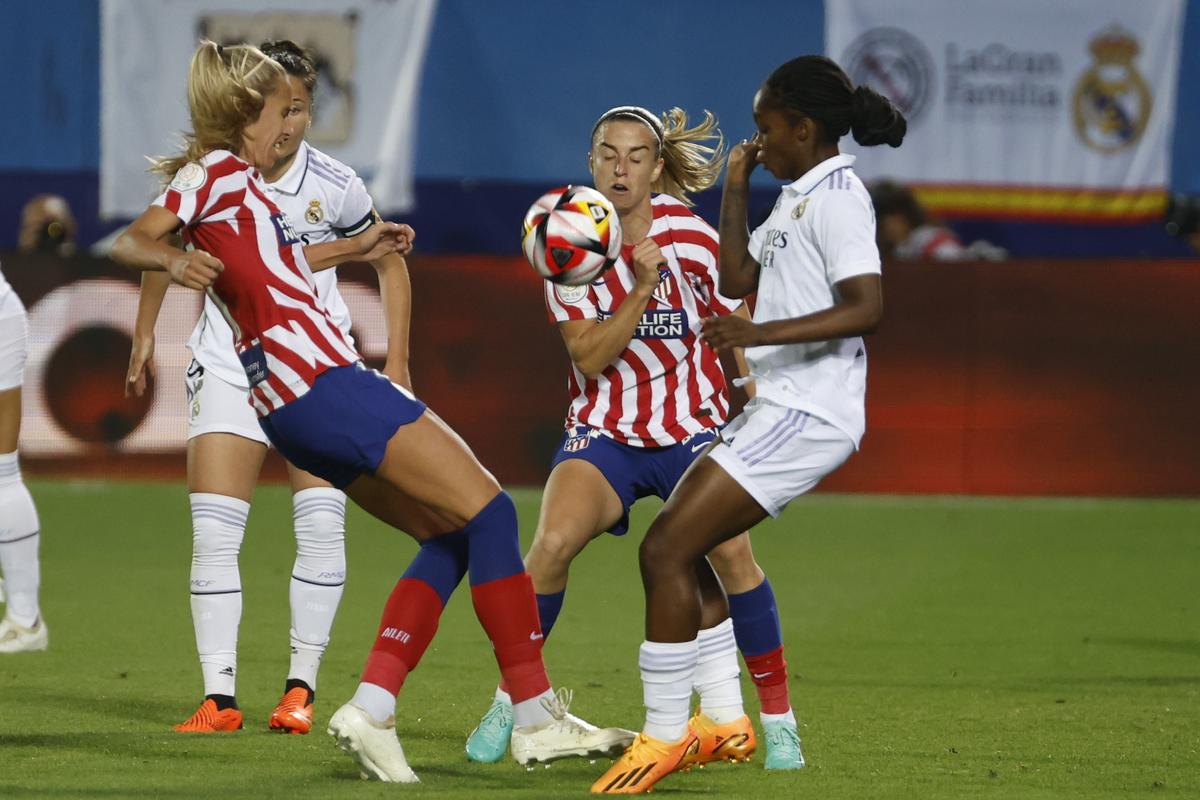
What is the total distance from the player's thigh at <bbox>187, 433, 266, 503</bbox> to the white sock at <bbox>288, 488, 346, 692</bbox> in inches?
7.5

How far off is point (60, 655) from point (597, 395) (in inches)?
102

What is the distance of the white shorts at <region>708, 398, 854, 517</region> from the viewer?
4906 millimetres

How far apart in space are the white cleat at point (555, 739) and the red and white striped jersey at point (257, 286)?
41.9 inches

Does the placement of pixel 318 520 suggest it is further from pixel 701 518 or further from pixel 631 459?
pixel 701 518

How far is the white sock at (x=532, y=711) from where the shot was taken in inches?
199

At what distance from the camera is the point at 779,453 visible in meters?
4.91

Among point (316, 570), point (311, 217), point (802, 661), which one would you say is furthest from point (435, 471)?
point (802, 661)

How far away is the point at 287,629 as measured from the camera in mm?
7883

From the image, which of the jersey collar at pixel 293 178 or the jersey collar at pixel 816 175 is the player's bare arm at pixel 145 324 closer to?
the jersey collar at pixel 293 178

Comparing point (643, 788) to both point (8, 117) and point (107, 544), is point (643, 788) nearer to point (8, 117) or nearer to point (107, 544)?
point (107, 544)

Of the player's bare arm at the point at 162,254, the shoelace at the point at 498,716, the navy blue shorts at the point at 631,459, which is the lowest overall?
the shoelace at the point at 498,716

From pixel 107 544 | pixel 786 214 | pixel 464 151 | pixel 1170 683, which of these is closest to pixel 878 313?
pixel 786 214

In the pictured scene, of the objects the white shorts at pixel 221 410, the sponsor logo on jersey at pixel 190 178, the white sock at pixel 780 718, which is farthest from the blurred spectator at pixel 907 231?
the sponsor logo on jersey at pixel 190 178

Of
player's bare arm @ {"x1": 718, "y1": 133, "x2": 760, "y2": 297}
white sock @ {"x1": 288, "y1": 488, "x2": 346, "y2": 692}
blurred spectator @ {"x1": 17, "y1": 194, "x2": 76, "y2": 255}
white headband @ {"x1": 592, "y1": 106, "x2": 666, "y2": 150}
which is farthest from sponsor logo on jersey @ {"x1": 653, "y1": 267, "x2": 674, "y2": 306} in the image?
blurred spectator @ {"x1": 17, "y1": 194, "x2": 76, "y2": 255}
